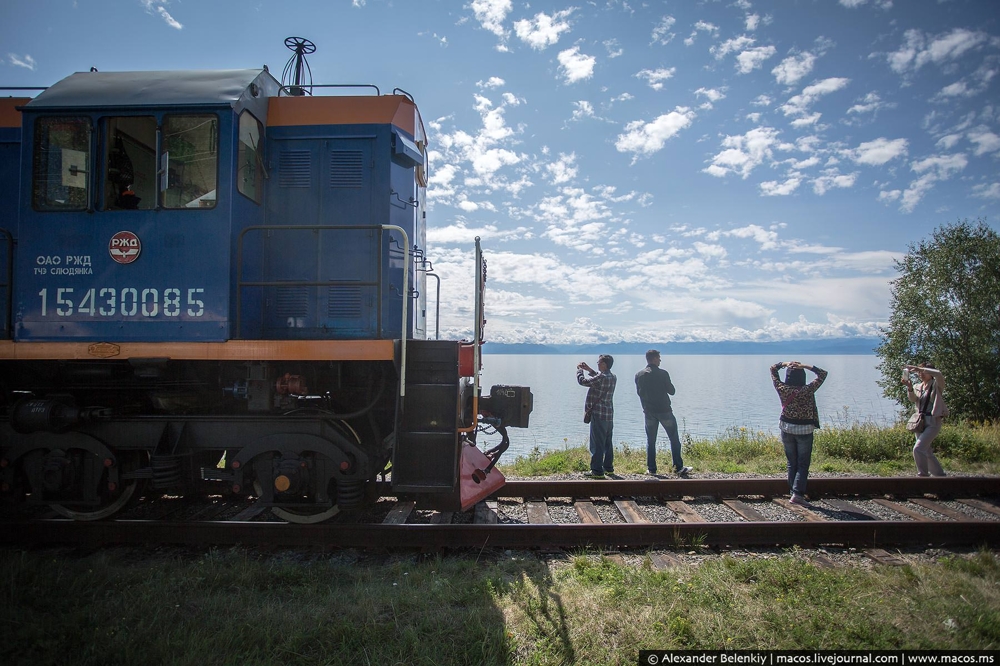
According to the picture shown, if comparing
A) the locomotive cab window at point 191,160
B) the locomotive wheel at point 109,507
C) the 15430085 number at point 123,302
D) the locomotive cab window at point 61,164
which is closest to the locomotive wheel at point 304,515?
the locomotive wheel at point 109,507

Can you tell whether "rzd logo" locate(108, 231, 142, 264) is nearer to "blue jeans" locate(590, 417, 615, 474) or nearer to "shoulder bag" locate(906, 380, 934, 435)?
"blue jeans" locate(590, 417, 615, 474)

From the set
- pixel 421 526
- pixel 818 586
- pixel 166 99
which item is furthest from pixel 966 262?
pixel 166 99

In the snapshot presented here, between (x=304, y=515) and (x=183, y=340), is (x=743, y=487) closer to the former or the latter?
(x=304, y=515)

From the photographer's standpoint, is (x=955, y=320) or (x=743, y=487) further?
(x=955, y=320)

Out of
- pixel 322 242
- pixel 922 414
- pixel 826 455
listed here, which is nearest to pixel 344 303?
pixel 322 242

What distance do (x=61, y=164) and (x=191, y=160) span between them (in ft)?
3.74

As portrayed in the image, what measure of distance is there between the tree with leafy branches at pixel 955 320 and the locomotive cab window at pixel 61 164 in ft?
70.6

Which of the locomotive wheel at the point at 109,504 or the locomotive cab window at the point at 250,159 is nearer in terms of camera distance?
the locomotive cab window at the point at 250,159

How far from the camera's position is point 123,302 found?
170 inches

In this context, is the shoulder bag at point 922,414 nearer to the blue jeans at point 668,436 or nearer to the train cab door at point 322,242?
the blue jeans at point 668,436

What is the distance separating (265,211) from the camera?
5.08 metres

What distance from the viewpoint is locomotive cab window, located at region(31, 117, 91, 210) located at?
14.2 feet

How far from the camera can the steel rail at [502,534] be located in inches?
174

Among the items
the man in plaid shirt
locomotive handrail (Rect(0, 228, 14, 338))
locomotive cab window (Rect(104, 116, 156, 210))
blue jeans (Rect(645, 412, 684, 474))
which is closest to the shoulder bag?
blue jeans (Rect(645, 412, 684, 474))
